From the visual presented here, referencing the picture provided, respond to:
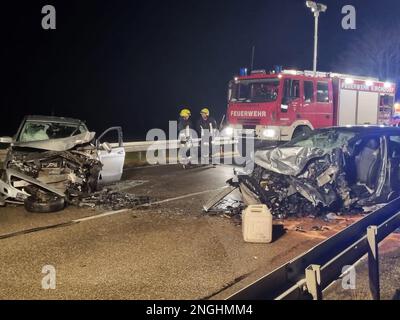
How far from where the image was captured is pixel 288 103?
13391mm

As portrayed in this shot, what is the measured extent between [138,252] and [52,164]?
3.15 metres

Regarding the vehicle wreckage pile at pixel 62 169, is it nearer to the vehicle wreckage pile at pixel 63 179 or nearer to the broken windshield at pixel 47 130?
the vehicle wreckage pile at pixel 63 179

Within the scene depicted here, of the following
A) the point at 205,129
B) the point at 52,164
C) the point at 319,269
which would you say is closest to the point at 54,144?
the point at 52,164

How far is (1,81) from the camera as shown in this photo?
194 ft

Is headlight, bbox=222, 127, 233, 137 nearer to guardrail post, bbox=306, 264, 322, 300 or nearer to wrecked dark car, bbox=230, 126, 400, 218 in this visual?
wrecked dark car, bbox=230, 126, 400, 218

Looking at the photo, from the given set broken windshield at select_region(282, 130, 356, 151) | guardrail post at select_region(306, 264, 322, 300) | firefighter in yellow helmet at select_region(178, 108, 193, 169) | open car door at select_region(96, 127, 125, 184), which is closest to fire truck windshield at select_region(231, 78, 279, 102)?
firefighter in yellow helmet at select_region(178, 108, 193, 169)

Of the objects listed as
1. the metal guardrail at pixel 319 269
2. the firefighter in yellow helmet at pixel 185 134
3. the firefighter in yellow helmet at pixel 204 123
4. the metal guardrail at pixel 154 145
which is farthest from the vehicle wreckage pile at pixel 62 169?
the metal guardrail at pixel 154 145

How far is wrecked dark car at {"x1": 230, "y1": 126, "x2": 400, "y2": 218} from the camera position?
273 inches

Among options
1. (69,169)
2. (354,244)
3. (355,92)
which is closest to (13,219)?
(69,169)

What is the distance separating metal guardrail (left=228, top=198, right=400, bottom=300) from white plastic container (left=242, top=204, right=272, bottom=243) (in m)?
1.34

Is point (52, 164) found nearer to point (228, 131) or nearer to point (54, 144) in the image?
point (54, 144)
